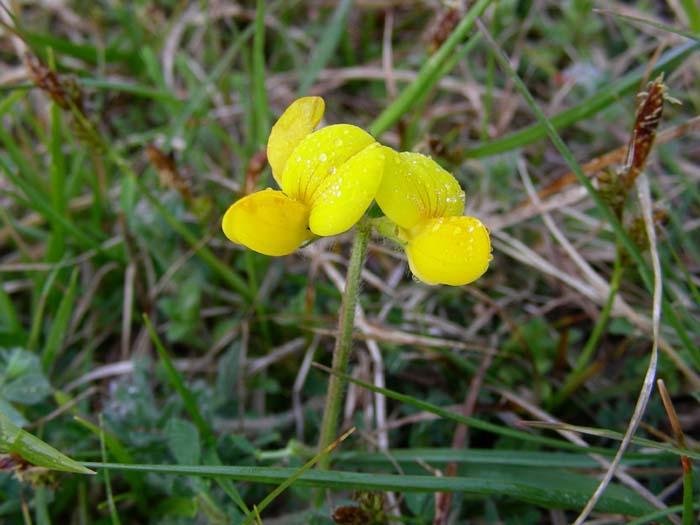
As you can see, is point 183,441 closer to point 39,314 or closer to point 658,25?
point 39,314

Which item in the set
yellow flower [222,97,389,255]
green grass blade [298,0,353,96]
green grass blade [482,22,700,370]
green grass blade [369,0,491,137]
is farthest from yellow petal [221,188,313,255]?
green grass blade [298,0,353,96]

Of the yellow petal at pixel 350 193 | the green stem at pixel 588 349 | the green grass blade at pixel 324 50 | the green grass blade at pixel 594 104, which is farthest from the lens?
the green grass blade at pixel 324 50

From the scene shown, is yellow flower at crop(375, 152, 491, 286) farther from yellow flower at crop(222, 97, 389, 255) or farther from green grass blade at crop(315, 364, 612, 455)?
green grass blade at crop(315, 364, 612, 455)

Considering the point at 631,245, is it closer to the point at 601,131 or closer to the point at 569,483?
the point at 569,483

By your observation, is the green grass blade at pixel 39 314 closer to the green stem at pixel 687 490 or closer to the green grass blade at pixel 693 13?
the green stem at pixel 687 490

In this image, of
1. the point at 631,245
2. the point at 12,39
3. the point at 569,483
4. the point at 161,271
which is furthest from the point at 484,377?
the point at 12,39

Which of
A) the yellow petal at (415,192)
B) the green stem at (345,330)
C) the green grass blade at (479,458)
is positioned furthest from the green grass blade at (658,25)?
the green grass blade at (479,458)
